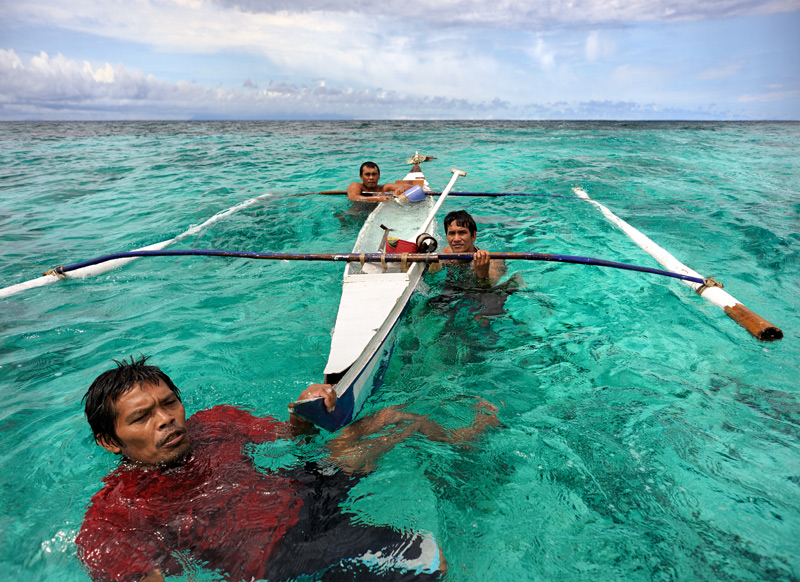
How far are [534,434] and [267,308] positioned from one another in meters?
3.57

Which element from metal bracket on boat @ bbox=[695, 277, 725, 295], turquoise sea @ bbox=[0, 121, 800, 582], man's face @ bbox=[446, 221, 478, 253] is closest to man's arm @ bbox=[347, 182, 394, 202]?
turquoise sea @ bbox=[0, 121, 800, 582]

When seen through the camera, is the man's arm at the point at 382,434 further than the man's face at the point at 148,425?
Yes

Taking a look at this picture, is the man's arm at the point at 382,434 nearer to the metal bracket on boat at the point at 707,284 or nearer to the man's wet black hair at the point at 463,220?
the man's wet black hair at the point at 463,220

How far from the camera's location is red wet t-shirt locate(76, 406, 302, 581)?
6.36 feet

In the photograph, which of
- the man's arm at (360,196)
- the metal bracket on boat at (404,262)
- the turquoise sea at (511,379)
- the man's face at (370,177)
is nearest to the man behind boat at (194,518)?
the turquoise sea at (511,379)

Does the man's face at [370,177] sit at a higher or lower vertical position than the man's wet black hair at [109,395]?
lower

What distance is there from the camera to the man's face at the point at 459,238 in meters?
5.14

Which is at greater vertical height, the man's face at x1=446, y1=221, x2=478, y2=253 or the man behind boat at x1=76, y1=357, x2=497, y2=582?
the man's face at x1=446, y1=221, x2=478, y2=253

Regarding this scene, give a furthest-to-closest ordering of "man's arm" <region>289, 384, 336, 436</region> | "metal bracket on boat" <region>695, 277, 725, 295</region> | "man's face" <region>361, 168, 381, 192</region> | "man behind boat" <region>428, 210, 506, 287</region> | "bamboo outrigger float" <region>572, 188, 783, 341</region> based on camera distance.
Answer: "man's face" <region>361, 168, 381, 192</region> → "man behind boat" <region>428, 210, 506, 287</region> → "metal bracket on boat" <region>695, 277, 725, 295</region> → "bamboo outrigger float" <region>572, 188, 783, 341</region> → "man's arm" <region>289, 384, 336, 436</region>

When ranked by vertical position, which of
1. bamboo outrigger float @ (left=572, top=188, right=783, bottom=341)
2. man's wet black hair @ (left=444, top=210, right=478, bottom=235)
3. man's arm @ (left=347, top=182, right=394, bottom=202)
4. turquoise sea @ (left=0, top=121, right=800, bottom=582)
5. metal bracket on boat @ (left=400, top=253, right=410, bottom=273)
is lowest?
turquoise sea @ (left=0, top=121, right=800, bottom=582)

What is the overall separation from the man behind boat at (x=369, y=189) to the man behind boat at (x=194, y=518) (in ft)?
22.9

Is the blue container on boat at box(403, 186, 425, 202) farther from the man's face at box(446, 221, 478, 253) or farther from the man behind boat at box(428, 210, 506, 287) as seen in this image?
the man's face at box(446, 221, 478, 253)

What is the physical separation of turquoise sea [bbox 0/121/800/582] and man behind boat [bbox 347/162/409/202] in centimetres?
55

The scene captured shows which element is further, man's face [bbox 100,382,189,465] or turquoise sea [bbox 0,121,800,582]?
turquoise sea [bbox 0,121,800,582]
